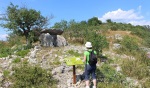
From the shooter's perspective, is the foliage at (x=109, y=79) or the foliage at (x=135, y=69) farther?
the foliage at (x=135, y=69)

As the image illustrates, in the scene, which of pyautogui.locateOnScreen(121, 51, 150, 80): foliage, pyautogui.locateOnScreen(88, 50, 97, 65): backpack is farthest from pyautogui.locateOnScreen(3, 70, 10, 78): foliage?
pyautogui.locateOnScreen(121, 51, 150, 80): foliage

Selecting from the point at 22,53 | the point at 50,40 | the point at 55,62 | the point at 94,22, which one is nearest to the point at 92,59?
the point at 55,62

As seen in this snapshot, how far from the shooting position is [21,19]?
16.6 meters

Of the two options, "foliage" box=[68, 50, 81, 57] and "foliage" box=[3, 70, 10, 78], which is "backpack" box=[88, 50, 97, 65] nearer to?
"foliage" box=[3, 70, 10, 78]

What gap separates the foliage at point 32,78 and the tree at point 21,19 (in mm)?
6107

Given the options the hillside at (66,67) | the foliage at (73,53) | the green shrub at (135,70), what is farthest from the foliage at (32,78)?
the foliage at (73,53)

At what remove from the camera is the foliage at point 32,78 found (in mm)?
10219

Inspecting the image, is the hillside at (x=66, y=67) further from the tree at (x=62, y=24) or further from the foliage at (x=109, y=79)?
the tree at (x=62, y=24)

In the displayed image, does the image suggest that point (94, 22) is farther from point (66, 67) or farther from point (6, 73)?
point (6, 73)

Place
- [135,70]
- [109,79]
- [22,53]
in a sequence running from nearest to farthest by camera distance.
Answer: [109,79] → [135,70] → [22,53]

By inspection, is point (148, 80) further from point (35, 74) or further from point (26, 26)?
point (26, 26)

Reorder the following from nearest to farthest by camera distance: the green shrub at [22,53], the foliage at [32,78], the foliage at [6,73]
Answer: the foliage at [32,78] < the foliage at [6,73] < the green shrub at [22,53]

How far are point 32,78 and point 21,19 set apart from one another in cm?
709

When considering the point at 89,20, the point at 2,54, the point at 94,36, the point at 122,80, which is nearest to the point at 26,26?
the point at 2,54
